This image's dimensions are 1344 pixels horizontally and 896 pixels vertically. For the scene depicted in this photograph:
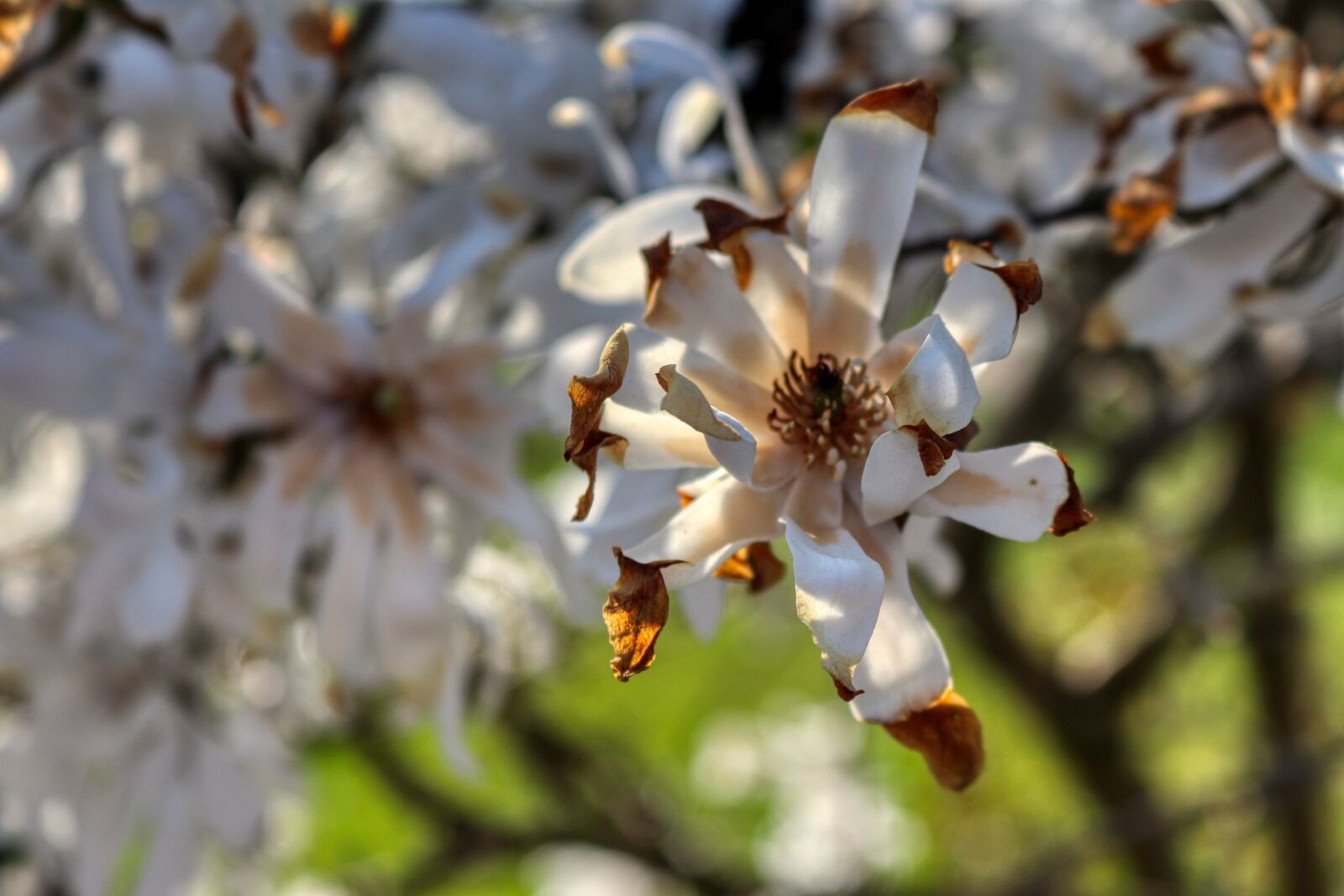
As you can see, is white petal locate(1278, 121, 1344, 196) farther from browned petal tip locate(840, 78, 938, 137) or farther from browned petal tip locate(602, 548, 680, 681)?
browned petal tip locate(602, 548, 680, 681)

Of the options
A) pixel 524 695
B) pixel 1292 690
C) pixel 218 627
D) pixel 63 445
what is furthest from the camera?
pixel 1292 690

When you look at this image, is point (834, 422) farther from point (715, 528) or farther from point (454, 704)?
point (454, 704)

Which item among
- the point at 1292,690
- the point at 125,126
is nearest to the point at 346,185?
the point at 125,126

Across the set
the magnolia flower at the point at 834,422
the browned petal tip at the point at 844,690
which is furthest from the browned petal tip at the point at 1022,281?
the browned petal tip at the point at 844,690

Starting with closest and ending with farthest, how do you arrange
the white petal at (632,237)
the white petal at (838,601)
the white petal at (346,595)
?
the white petal at (838,601) < the white petal at (632,237) < the white petal at (346,595)

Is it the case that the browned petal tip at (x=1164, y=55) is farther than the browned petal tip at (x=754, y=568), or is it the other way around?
the browned petal tip at (x=1164, y=55)

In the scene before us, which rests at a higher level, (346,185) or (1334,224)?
(1334,224)

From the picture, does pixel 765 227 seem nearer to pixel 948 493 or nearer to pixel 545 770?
pixel 948 493

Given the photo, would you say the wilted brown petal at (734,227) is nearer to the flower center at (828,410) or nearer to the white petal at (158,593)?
the flower center at (828,410)

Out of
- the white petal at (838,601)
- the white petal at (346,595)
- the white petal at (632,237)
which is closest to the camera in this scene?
the white petal at (838,601)

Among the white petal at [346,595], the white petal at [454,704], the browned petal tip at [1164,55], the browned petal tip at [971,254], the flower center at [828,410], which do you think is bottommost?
the white petal at [454,704]
